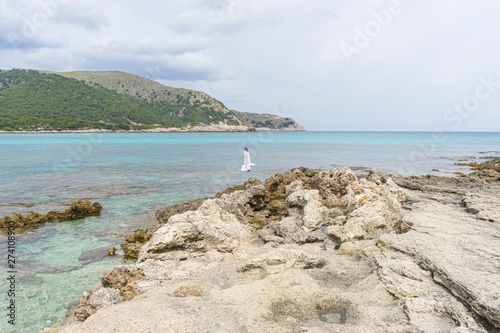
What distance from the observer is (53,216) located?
14.8 metres

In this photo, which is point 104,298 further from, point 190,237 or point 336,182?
point 336,182

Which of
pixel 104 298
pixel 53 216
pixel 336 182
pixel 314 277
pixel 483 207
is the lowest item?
pixel 53 216

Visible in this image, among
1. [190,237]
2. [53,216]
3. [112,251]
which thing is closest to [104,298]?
[190,237]

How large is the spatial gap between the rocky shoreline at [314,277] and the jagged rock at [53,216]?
5746 mm

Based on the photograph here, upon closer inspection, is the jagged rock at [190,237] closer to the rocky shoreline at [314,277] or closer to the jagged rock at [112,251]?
the rocky shoreline at [314,277]

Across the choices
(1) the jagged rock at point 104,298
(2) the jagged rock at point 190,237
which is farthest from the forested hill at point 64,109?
(1) the jagged rock at point 104,298

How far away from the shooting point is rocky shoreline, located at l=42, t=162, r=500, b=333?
14.4ft

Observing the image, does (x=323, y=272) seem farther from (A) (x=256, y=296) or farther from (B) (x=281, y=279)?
(A) (x=256, y=296)

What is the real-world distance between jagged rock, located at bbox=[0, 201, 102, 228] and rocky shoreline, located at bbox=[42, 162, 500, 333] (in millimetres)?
5746

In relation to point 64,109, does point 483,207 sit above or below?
below

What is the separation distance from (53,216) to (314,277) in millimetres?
14356

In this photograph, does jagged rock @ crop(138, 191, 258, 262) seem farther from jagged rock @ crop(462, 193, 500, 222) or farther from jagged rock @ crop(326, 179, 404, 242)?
jagged rock @ crop(462, 193, 500, 222)

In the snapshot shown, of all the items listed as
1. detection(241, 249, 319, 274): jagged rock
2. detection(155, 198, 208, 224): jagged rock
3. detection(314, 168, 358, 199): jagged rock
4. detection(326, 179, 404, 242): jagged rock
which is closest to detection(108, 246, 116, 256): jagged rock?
detection(155, 198, 208, 224): jagged rock

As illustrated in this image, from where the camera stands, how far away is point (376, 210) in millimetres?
9562
